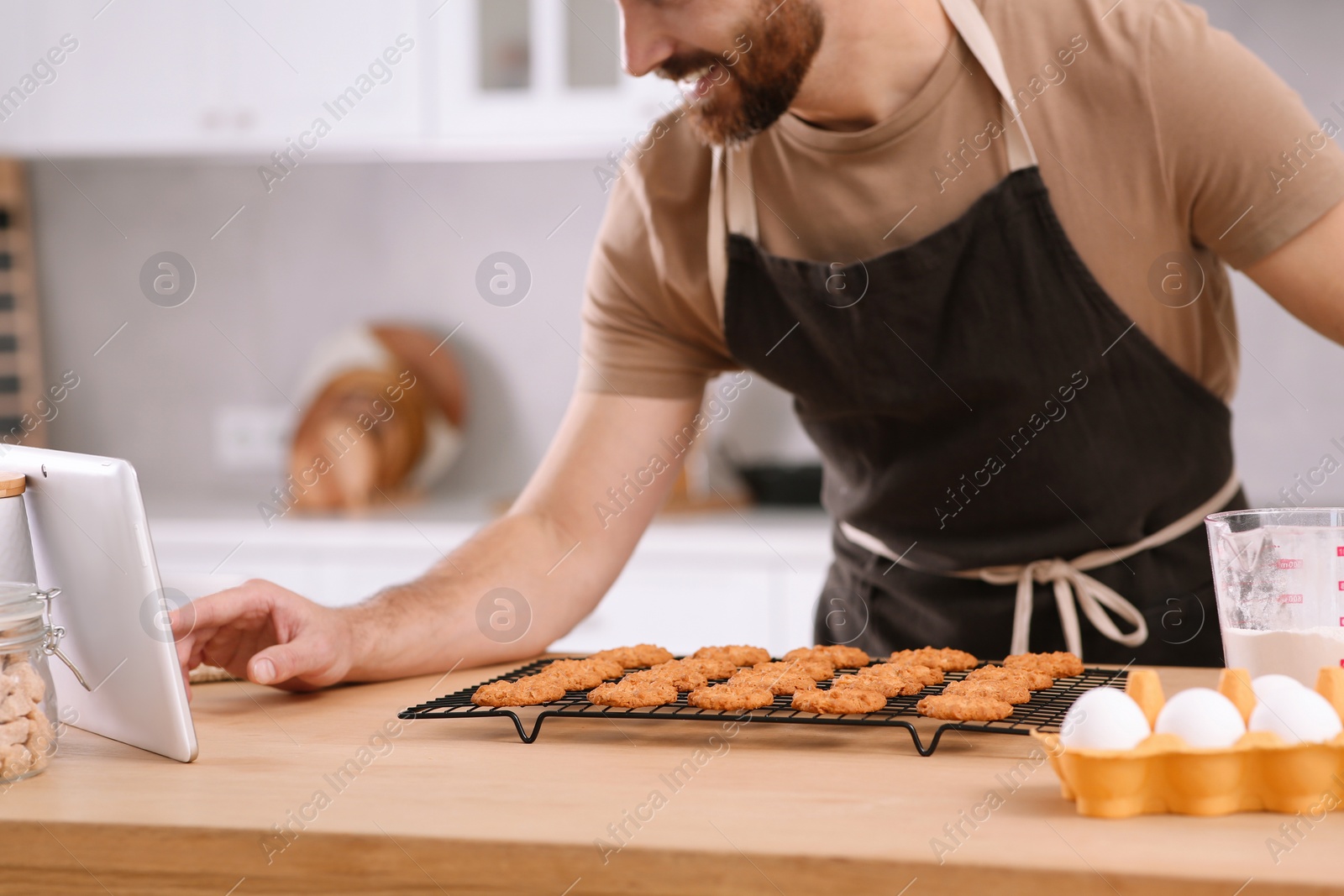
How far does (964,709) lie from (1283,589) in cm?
22

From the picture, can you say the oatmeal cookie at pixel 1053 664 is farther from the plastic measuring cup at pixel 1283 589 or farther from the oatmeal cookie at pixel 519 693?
the oatmeal cookie at pixel 519 693

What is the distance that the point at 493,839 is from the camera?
63cm

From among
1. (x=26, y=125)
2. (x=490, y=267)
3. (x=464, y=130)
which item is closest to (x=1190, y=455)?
(x=464, y=130)

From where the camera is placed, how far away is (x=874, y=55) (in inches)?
48.5

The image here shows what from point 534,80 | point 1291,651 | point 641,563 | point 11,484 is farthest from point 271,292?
point 1291,651

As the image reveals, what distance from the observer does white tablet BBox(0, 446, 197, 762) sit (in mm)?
757

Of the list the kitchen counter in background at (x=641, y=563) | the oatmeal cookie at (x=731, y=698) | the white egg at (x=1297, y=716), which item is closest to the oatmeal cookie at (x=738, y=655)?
the oatmeal cookie at (x=731, y=698)

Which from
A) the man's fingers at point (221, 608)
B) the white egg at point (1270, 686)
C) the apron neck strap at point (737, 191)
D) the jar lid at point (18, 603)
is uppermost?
the apron neck strap at point (737, 191)

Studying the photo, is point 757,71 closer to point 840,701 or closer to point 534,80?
point 840,701

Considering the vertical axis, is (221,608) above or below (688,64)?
below

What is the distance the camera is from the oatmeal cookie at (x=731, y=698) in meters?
0.82

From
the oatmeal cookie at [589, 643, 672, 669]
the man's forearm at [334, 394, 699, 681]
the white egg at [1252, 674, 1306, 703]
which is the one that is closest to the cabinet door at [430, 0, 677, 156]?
the man's forearm at [334, 394, 699, 681]

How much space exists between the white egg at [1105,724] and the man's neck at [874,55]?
29.0 inches

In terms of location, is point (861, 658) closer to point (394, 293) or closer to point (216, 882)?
point (216, 882)
